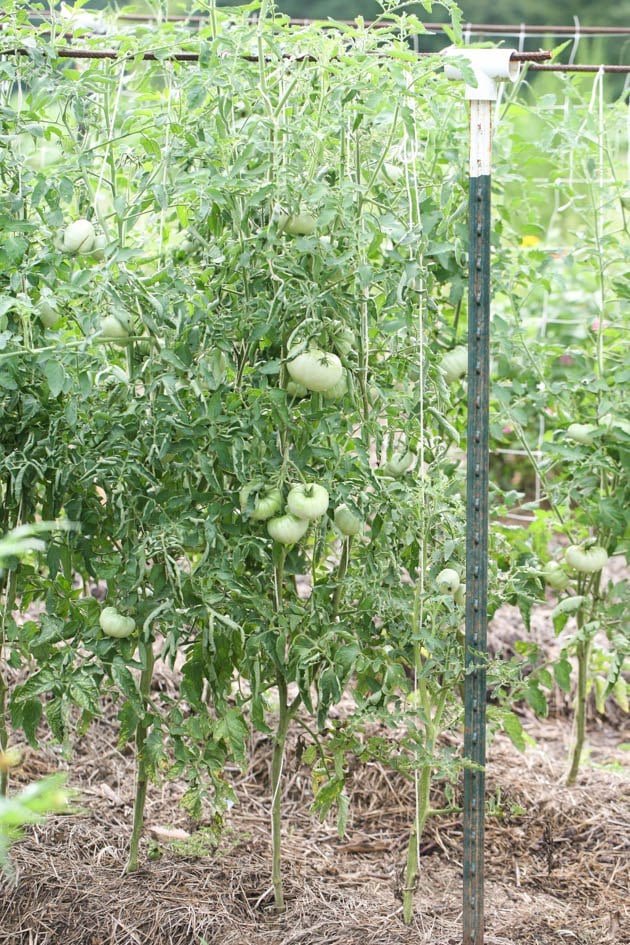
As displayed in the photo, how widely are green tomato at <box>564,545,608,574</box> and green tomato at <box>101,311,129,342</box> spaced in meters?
1.20

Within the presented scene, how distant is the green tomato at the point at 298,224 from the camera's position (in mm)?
1858

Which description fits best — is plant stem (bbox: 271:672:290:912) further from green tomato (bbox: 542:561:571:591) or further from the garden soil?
green tomato (bbox: 542:561:571:591)

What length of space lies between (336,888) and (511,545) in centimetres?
89

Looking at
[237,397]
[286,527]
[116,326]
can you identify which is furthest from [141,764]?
[116,326]

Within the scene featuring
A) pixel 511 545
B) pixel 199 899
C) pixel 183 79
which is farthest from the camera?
pixel 511 545

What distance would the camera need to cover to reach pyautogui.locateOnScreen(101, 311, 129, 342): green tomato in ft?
6.13

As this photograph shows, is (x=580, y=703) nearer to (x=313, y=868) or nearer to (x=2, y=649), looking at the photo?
(x=313, y=868)

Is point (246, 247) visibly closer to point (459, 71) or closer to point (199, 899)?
point (459, 71)

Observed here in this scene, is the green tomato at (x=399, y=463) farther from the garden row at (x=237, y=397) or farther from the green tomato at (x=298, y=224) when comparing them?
Answer: the green tomato at (x=298, y=224)

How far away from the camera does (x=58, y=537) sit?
2088 mm

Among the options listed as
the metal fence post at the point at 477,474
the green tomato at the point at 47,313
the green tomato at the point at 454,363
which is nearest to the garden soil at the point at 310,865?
the metal fence post at the point at 477,474

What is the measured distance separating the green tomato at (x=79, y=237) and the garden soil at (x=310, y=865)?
121cm

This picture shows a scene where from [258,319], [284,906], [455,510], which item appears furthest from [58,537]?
[284,906]

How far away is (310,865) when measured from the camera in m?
2.44
